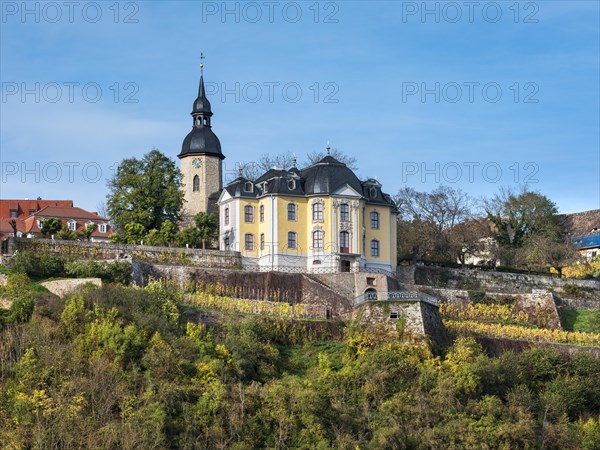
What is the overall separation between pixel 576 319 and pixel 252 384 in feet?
85.8

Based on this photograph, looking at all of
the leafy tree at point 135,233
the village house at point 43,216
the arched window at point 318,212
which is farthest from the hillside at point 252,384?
the village house at point 43,216

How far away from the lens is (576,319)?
248 ft

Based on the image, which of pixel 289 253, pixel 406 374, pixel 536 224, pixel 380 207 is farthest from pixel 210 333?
pixel 536 224

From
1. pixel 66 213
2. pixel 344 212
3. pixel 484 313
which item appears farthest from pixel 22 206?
pixel 484 313

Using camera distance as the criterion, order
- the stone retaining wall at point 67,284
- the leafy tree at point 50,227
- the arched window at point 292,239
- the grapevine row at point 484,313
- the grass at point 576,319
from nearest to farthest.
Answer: the stone retaining wall at point 67,284
the grapevine row at point 484,313
the grass at point 576,319
the leafy tree at point 50,227
the arched window at point 292,239

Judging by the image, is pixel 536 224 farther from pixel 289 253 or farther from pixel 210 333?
pixel 210 333

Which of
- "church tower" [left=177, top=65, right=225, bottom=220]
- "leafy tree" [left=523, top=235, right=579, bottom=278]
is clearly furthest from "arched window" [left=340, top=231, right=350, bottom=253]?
"church tower" [left=177, top=65, right=225, bottom=220]

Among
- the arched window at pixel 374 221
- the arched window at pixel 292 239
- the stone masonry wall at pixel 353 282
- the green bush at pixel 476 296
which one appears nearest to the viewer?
the stone masonry wall at pixel 353 282

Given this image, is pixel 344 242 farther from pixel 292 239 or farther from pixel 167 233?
pixel 167 233

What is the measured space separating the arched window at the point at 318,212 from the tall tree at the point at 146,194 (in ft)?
32.6

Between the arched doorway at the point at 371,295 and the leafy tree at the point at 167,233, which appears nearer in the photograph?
the arched doorway at the point at 371,295

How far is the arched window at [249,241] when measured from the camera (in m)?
76.1

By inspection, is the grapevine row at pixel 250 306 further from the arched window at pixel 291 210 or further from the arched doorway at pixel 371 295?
the arched window at pixel 291 210

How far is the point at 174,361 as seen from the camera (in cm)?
5538
